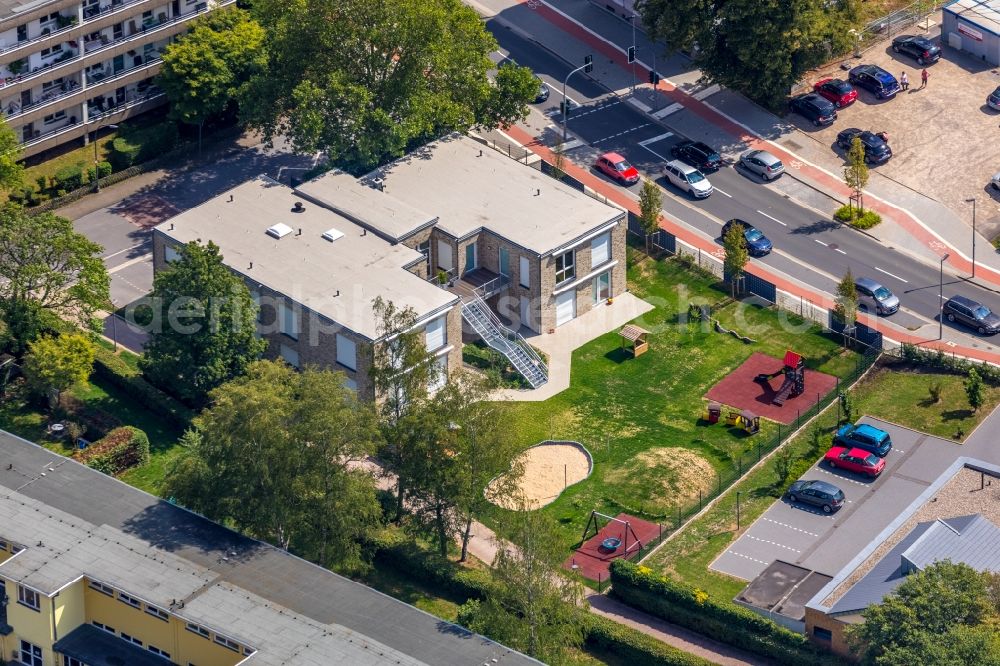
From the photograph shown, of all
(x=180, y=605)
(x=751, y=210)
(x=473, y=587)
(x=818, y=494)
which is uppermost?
(x=180, y=605)

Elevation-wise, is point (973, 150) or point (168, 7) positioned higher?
point (168, 7)

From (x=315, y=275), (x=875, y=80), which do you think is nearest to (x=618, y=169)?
(x=875, y=80)

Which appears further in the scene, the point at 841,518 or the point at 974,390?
the point at 974,390

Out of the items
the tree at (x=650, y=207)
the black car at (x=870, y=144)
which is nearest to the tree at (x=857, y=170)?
the black car at (x=870, y=144)

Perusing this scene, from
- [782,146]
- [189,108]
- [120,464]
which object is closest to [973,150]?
[782,146]

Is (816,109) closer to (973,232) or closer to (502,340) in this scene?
(973,232)

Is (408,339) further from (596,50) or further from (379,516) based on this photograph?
(596,50)
